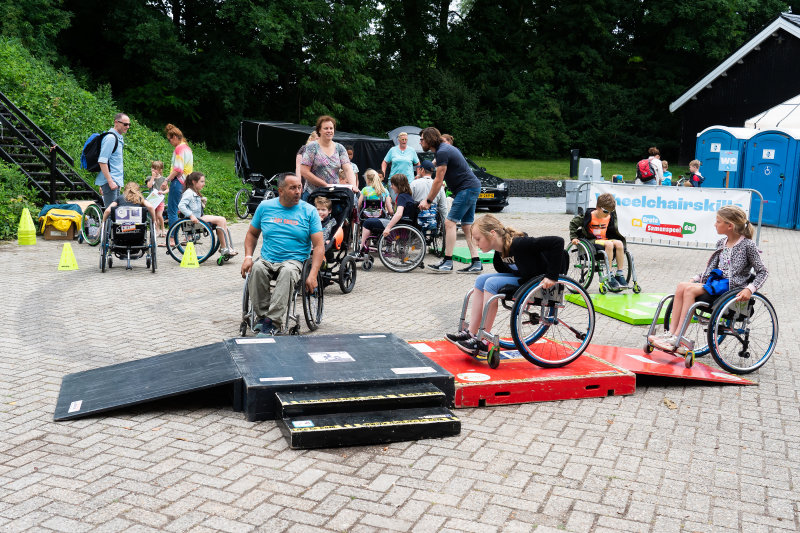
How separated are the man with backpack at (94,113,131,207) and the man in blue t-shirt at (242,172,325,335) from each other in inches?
207

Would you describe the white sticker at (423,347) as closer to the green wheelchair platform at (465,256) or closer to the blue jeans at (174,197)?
the green wheelchair platform at (465,256)

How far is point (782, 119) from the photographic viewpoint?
2394 centimetres

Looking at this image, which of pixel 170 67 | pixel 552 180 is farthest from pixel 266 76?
pixel 552 180

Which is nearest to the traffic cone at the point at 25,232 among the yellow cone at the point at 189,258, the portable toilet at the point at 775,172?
the yellow cone at the point at 189,258

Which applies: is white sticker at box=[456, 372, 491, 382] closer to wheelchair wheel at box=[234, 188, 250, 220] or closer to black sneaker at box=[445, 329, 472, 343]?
black sneaker at box=[445, 329, 472, 343]

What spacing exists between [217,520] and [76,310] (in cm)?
514

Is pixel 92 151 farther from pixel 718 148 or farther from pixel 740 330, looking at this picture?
pixel 718 148

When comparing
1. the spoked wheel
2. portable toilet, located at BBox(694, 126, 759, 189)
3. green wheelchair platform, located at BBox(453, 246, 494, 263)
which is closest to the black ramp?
green wheelchair platform, located at BBox(453, 246, 494, 263)

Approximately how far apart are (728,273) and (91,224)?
1024 cm

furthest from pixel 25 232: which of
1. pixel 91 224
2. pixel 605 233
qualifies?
pixel 605 233

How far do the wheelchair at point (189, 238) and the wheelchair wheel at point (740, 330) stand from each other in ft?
23.4

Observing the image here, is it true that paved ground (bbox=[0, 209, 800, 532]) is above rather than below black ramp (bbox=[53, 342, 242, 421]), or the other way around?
below

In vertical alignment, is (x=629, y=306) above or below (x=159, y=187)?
below

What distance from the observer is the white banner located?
38.1ft
